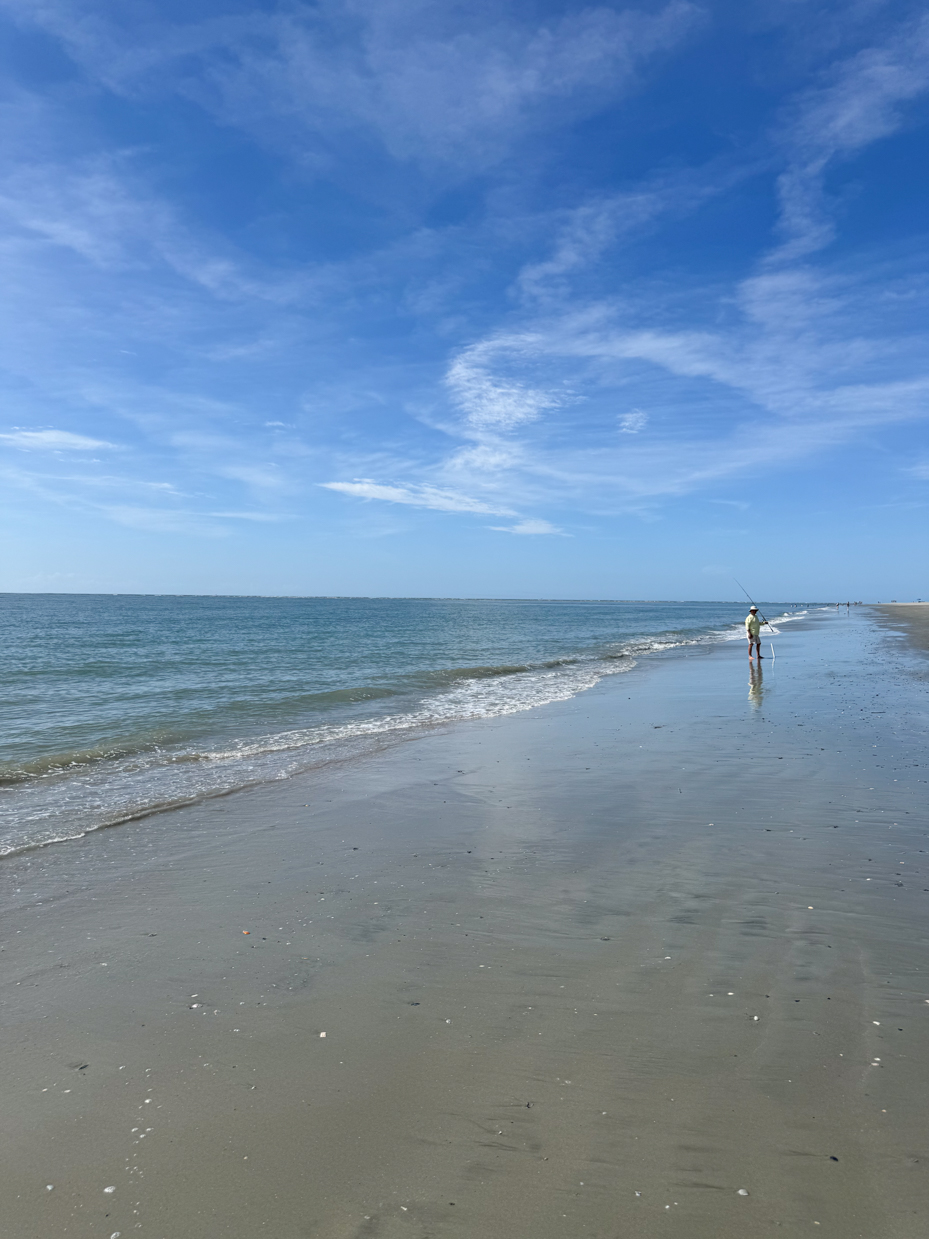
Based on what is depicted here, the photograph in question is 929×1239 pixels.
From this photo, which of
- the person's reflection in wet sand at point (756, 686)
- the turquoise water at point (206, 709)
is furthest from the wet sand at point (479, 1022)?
the person's reflection in wet sand at point (756, 686)

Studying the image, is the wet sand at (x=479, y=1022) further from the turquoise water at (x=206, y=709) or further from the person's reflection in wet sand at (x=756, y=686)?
the person's reflection in wet sand at (x=756, y=686)

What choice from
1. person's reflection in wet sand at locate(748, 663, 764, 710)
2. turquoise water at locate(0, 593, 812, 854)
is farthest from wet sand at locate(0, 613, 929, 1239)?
person's reflection in wet sand at locate(748, 663, 764, 710)

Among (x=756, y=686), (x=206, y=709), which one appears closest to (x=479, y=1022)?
(x=206, y=709)

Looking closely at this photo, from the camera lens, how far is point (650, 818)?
816 centimetres

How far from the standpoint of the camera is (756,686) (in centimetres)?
1980

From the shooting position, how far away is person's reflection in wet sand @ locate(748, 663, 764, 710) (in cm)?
1698

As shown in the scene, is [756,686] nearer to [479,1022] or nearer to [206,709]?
[206,709]

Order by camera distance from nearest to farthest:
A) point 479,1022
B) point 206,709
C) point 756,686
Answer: point 479,1022 < point 206,709 < point 756,686

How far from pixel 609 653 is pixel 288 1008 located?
111 feet

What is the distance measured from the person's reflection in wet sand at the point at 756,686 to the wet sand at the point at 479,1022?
8.14m

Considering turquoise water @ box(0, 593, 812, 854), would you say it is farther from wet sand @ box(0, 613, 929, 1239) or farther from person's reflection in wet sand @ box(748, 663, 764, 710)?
person's reflection in wet sand @ box(748, 663, 764, 710)

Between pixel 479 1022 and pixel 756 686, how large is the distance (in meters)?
17.7

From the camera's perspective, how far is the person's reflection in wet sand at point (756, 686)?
55.7 ft

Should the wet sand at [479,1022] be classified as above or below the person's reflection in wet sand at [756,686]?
below
